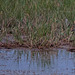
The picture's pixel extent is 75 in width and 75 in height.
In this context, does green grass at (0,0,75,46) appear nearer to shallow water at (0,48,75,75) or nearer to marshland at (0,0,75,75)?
marshland at (0,0,75,75)

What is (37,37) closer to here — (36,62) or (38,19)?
(38,19)

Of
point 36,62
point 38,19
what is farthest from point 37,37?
point 36,62

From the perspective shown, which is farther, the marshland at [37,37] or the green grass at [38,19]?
the green grass at [38,19]

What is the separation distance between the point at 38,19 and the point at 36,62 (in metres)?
1.75

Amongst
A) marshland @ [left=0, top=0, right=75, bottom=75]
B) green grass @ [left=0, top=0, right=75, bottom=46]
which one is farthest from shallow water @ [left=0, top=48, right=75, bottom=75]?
green grass @ [left=0, top=0, right=75, bottom=46]

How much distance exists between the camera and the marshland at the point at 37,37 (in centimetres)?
602

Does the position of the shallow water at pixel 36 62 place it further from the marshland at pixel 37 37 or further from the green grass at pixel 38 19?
the green grass at pixel 38 19

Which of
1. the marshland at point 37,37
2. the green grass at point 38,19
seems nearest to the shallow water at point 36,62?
the marshland at point 37,37

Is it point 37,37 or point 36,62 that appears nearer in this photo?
point 36,62

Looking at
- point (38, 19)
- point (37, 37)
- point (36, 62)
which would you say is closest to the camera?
point (36, 62)

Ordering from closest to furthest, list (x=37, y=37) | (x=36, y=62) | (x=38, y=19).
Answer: (x=36, y=62)
(x=37, y=37)
(x=38, y=19)

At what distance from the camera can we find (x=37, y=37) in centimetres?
741

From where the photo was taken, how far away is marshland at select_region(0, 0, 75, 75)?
6.02 m

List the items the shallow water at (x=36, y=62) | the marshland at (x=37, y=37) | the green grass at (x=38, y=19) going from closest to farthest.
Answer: the shallow water at (x=36, y=62) → the marshland at (x=37, y=37) → the green grass at (x=38, y=19)
